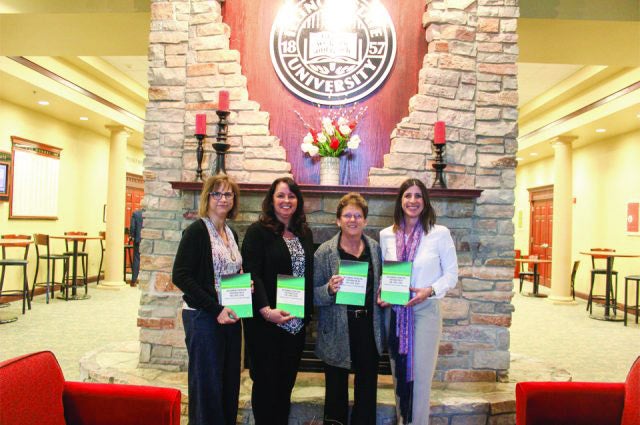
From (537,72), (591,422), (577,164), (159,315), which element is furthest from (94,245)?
(577,164)

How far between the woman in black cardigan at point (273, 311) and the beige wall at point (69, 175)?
20.5 ft

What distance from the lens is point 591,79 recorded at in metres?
7.20

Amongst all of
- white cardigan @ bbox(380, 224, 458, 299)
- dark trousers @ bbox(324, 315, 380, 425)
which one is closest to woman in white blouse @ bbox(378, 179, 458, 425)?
white cardigan @ bbox(380, 224, 458, 299)

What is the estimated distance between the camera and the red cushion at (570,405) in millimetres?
2045

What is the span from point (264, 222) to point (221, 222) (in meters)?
0.22

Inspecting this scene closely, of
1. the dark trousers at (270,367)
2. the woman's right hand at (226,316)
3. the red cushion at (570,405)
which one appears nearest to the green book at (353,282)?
the dark trousers at (270,367)

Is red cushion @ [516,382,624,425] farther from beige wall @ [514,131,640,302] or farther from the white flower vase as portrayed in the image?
beige wall @ [514,131,640,302]

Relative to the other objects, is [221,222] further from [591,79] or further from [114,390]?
[591,79]

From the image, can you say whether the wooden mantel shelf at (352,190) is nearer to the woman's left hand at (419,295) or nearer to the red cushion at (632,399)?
the woman's left hand at (419,295)

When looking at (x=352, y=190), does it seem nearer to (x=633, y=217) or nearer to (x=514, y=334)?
(x=514, y=334)

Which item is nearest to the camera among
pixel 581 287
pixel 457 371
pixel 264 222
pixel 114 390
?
pixel 114 390

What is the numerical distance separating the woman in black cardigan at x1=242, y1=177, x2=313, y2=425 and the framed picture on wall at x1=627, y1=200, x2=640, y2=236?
7122mm

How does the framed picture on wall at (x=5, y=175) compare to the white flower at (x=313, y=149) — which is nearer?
the white flower at (x=313, y=149)

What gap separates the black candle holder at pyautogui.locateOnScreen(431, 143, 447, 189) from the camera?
10.7ft
